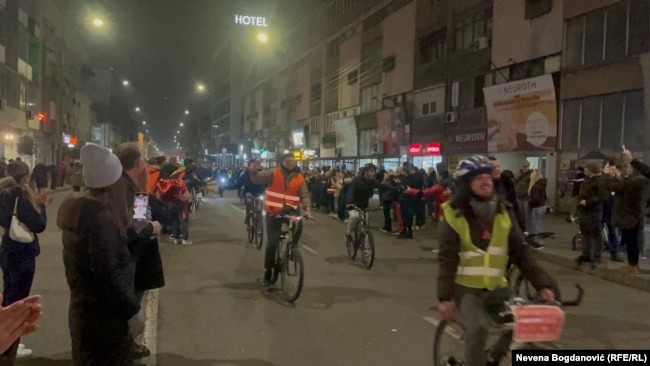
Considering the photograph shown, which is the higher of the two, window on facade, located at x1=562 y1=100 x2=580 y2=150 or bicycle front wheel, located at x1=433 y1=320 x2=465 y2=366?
window on facade, located at x1=562 y1=100 x2=580 y2=150

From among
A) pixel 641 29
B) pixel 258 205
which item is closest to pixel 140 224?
pixel 258 205

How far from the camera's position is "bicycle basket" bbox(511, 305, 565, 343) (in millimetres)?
3652

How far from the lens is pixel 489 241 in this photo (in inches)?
159

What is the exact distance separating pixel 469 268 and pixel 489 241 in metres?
0.22

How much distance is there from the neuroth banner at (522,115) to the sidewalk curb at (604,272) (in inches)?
462

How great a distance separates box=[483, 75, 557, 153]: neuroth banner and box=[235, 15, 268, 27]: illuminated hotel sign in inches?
1809

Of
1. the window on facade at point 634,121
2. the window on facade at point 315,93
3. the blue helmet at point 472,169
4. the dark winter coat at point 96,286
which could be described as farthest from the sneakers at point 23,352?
the window on facade at point 315,93

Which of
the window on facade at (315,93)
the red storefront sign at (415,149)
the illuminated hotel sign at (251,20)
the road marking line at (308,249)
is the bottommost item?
the road marking line at (308,249)

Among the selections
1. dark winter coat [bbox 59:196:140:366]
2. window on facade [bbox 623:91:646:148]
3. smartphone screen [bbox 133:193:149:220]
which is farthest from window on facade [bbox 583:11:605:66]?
dark winter coat [bbox 59:196:140:366]

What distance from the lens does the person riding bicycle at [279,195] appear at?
8477 mm

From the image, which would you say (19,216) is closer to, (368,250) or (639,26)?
(368,250)

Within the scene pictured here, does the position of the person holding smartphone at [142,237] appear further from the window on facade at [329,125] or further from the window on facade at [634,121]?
the window on facade at [329,125]

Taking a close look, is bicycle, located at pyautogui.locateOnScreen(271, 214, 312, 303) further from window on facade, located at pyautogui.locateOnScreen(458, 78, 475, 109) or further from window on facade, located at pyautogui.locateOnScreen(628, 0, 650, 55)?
window on facade, located at pyautogui.locateOnScreen(458, 78, 475, 109)

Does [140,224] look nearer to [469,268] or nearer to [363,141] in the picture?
[469,268]
